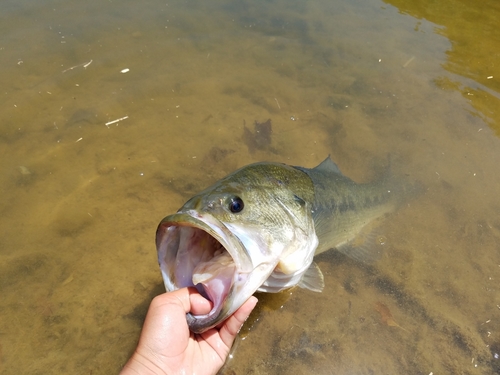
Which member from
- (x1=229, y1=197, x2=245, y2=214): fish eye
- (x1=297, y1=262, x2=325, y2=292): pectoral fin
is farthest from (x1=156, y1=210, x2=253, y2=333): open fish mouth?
(x1=297, y1=262, x2=325, y2=292): pectoral fin

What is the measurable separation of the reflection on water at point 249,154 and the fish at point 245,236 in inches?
30.8

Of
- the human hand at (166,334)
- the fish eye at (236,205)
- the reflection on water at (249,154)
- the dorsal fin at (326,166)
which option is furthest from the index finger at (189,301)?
the dorsal fin at (326,166)

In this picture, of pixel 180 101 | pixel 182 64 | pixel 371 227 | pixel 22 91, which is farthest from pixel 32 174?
pixel 371 227

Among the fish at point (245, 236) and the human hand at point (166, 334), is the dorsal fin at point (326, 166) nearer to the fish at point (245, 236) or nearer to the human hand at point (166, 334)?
the fish at point (245, 236)

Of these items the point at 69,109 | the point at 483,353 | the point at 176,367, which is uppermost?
the point at 176,367

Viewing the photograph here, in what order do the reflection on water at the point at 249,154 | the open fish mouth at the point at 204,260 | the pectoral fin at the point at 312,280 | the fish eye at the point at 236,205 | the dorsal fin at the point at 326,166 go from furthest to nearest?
the dorsal fin at the point at 326,166 < the reflection on water at the point at 249,154 < the pectoral fin at the point at 312,280 < the fish eye at the point at 236,205 < the open fish mouth at the point at 204,260

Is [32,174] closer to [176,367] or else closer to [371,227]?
[176,367]

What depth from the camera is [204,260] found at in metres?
2.14

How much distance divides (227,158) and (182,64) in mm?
2086

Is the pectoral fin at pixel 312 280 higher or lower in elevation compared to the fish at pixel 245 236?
lower

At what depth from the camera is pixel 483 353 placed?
9.81 ft

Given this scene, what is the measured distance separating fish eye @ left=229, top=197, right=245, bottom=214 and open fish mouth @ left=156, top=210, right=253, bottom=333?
0.18 meters

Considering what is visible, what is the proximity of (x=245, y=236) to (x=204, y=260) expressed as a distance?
277 millimetres

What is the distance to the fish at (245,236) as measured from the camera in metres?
1.97
